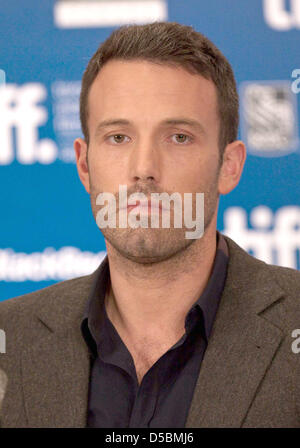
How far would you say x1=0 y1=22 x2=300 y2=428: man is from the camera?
150 cm

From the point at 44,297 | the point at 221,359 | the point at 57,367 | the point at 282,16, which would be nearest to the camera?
the point at 221,359

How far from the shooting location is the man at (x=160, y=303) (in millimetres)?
1500

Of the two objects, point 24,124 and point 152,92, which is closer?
point 152,92

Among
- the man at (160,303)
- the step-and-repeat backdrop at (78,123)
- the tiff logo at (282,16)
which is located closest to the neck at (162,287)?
the man at (160,303)

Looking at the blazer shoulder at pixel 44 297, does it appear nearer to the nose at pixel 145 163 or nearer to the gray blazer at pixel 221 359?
the gray blazer at pixel 221 359

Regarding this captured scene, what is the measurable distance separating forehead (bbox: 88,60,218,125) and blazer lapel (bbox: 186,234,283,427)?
0.47m

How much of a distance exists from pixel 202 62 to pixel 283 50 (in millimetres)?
1008

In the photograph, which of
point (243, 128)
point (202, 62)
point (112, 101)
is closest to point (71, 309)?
point (112, 101)

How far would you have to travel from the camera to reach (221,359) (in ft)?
4.97

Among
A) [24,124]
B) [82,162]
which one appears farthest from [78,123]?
[82,162]

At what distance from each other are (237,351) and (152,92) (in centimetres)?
70

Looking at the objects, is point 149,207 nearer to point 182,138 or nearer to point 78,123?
point 182,138

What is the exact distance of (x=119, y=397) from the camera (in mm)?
1562

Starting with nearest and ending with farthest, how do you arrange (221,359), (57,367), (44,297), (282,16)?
(221,359)
(57,367)
(44,297)
(282,16)
